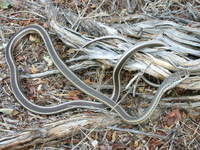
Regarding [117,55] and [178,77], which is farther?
[117,55]

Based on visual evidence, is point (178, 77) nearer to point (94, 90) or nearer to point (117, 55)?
point (117, 55)

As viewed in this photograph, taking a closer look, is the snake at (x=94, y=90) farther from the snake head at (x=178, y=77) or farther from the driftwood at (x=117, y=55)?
the driftwood at (x=117, y=55)

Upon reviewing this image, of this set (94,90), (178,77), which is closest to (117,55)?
(94,90)

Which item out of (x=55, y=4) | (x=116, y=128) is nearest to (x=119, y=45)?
(x=116, y=128)

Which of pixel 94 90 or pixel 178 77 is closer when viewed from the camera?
pixel 178 77

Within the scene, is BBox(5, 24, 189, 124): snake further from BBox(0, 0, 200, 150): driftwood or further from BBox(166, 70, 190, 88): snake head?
BBox(0, 0, 200, 150): driftwood

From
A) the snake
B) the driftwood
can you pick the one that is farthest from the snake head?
the driftwood

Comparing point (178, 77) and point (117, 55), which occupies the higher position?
point (117, 55)

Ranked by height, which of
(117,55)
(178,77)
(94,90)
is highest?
(117,55)

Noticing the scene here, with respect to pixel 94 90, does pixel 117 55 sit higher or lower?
higher

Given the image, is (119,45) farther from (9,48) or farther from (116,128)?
(9,48)

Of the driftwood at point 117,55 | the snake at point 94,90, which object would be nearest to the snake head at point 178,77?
the snake at point 94,90
